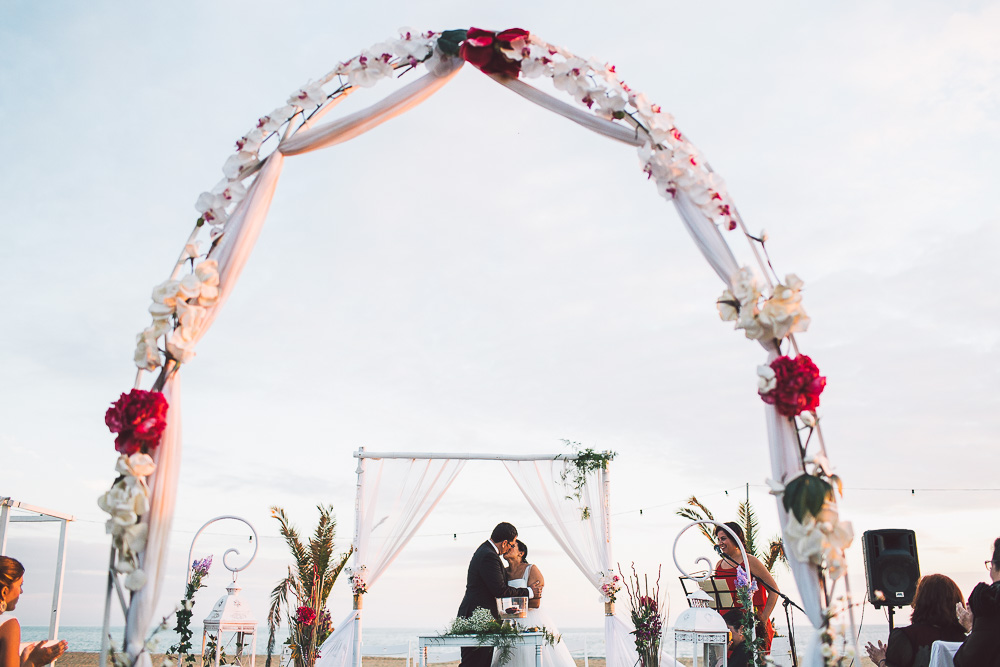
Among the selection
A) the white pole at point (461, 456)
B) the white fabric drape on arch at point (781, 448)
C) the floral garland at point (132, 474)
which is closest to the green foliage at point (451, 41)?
the white fabric drape on arch at point (781, 448)

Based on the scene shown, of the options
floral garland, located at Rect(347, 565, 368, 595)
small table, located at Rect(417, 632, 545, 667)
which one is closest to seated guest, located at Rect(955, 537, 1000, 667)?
small table, located at Rect(417, 632, 545, 667)

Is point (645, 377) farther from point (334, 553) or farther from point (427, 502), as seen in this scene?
point (334, 553)

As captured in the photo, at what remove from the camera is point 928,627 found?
148 inches

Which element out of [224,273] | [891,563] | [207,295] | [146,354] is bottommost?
[891,563]

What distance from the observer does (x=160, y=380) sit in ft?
9.38

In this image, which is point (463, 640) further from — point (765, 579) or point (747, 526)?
point (747, 526)

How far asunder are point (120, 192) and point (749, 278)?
596 cm

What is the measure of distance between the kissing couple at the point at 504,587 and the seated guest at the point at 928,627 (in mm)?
2892

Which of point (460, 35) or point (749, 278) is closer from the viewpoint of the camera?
point (749, 278)

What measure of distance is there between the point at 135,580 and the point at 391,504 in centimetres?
565

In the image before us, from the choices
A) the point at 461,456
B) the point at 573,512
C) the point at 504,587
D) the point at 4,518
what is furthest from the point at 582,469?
the point at 4,518

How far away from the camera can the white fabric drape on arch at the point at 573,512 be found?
8.35 metres

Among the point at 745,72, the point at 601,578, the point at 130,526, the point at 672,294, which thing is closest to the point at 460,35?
the point at 130,526

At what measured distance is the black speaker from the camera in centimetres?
503
